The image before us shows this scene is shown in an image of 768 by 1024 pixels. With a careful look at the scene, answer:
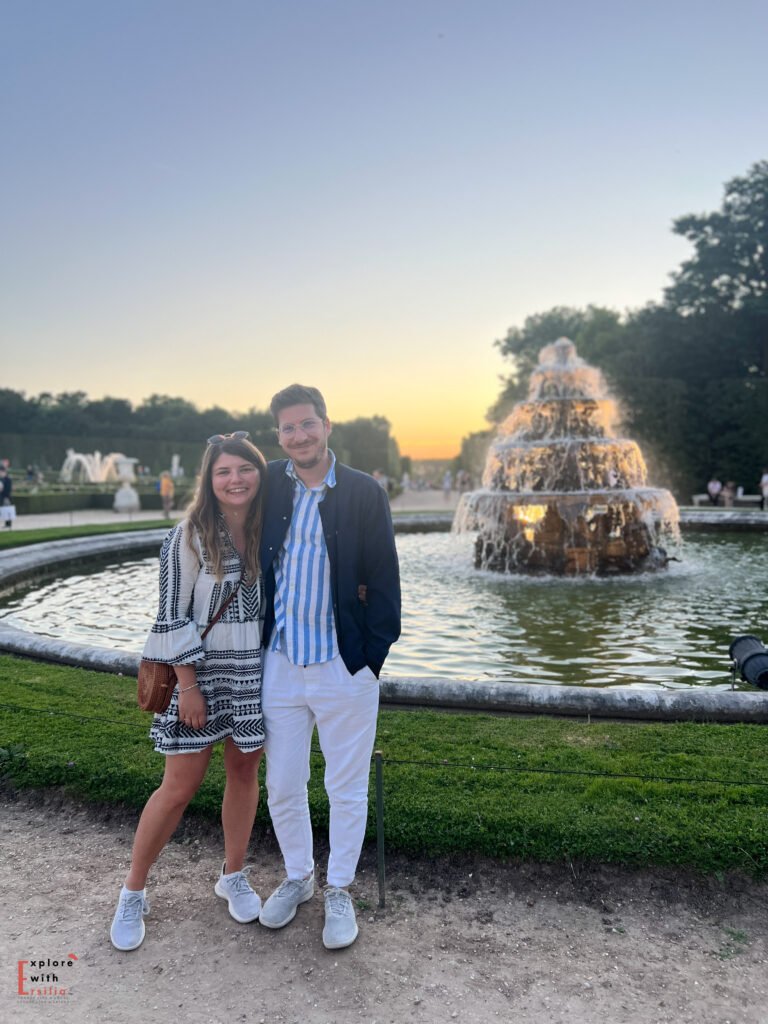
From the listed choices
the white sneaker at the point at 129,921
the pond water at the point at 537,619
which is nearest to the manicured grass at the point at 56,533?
the pond water at the point at 537,619

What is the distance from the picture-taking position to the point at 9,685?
5809 mm

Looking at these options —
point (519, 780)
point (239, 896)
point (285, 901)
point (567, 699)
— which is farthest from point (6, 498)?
point (285, 901)

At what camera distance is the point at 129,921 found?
292 cm

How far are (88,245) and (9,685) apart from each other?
23.3 meters

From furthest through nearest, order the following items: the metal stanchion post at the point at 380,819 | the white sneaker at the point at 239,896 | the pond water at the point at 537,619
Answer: the pond water at the point at 537,619 < the metal stanchion post at the point at 380,819 < the white sneaker at the point at 239,896

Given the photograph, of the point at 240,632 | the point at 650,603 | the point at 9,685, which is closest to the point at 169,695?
the point at 240,632

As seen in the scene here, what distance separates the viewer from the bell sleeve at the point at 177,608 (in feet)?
9.23

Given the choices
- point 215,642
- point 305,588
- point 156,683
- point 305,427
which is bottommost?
point 156,683

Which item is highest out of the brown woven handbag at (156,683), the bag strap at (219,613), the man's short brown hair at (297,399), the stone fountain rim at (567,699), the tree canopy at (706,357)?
the tree canopy at (706,357)

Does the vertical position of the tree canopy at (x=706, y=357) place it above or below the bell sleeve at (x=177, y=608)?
above

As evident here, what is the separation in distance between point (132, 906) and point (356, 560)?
1605 mm

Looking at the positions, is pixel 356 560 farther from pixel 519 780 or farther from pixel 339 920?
→ pixel 519 780

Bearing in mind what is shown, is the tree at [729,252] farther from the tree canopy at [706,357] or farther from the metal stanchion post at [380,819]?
the metal stanchion post at [380,819]

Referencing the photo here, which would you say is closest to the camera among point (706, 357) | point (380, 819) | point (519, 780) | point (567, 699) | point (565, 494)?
point (380, 819)
